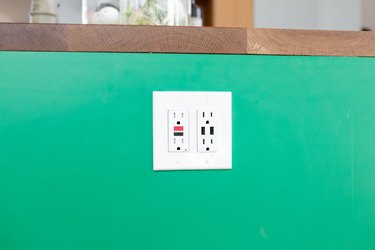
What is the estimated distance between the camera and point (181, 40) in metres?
0.81

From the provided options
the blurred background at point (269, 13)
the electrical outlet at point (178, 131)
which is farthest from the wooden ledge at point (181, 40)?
the blurred background at point (269, 13)

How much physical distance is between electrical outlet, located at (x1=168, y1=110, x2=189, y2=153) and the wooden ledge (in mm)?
135

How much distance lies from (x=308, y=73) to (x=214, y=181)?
12.5 inches

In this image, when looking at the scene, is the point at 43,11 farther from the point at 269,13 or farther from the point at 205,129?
the point at 269,13

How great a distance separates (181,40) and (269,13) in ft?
2.54

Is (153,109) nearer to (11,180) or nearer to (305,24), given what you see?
(11,180)

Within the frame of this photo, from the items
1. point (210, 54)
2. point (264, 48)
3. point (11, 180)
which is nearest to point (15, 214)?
point (11, 180)

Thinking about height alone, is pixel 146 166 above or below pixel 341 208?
above

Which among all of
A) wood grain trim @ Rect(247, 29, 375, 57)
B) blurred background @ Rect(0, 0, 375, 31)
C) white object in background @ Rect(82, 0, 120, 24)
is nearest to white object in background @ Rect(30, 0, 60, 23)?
white object in background @ Rect(82, 0, 120, 24)

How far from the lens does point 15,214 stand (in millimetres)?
804

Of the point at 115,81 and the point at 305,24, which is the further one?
the point at 305,24

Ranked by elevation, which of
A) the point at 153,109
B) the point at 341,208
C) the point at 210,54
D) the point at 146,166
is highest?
the point at 210,54

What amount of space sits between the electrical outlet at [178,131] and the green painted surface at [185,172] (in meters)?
0.05

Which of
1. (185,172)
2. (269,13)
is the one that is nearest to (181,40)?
(185,172)
